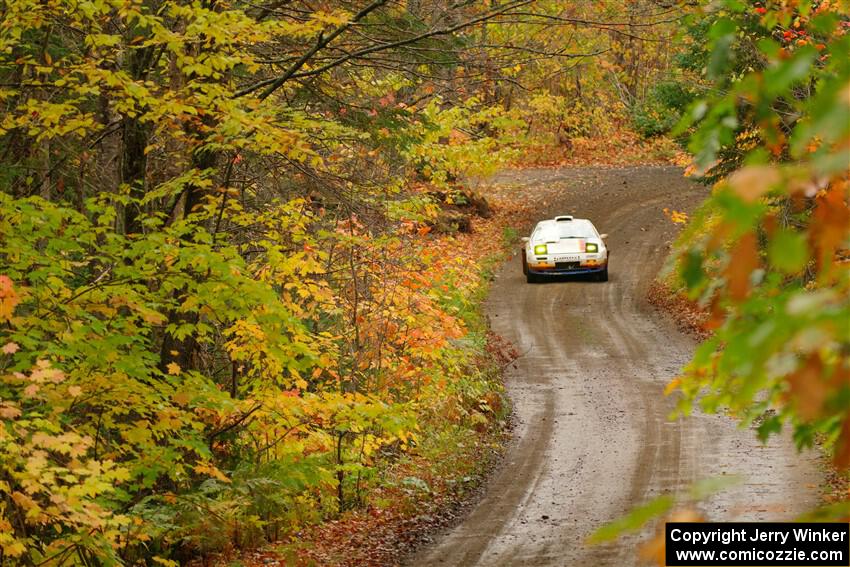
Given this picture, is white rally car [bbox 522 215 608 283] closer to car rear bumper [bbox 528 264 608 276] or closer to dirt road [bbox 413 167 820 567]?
car rear bumper [bbox 528 264 608 276]

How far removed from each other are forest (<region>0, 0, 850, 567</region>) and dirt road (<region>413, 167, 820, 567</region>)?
0.87m

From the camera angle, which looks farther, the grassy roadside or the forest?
the grassy roadside

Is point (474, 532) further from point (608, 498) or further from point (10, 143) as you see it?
point (10, 143)

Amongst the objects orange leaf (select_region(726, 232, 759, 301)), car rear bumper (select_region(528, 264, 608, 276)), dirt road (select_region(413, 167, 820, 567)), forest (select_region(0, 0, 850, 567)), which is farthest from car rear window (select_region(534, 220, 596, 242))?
orange leaf (select_region(726, 232, 759, 301))

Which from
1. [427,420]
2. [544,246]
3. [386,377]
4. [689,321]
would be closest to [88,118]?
[386,377]

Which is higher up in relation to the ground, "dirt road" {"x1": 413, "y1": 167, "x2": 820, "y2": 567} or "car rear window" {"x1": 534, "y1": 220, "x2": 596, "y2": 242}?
"car rear window" {"x1": 534, "y1": 220, "x2": 596, "y2": 242}

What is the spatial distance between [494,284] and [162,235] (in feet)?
66.7

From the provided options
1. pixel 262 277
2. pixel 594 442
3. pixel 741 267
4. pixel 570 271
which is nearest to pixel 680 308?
pixel 570 271

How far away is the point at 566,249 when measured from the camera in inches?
1054

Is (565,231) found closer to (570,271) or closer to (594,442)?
(570,271)

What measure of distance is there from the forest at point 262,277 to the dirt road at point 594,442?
2.87ft

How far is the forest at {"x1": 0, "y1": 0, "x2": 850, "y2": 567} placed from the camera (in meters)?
2.58

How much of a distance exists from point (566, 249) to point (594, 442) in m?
12.6

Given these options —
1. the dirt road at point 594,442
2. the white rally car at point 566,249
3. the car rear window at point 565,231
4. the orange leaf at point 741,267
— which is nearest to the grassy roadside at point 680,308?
the dirt road at point 594,442
